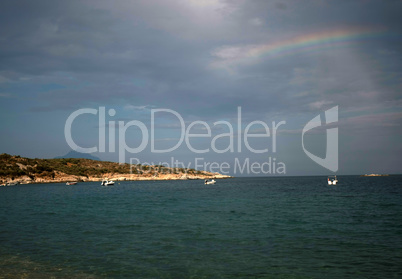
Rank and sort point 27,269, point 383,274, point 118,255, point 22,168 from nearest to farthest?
point 383,274 < point 27,269 < point 118,255 < point 22,168

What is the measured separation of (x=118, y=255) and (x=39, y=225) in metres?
16.4

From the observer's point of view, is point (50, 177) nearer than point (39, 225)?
No

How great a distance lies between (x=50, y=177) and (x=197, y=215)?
141 meters

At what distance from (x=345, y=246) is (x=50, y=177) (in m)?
160

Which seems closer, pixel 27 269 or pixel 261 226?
pixel 27 269

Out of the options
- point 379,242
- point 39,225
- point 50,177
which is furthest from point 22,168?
point 379,242

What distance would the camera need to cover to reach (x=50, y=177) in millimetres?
154000

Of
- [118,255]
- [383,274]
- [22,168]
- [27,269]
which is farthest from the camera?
[22,168]

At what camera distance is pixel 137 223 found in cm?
3147

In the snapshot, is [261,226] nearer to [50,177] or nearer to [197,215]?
[197,215]

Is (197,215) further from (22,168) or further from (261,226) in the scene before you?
(22,168)

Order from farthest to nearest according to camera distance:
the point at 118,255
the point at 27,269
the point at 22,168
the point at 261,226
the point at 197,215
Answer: the point at 22,168, the point at 197,215, the point at 261,226, the point at 118,255, the point at 27,269

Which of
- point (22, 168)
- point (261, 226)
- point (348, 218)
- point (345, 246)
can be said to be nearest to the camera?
point (345, 246)

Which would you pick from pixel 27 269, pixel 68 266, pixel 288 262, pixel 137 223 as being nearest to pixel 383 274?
pixel 288 262
